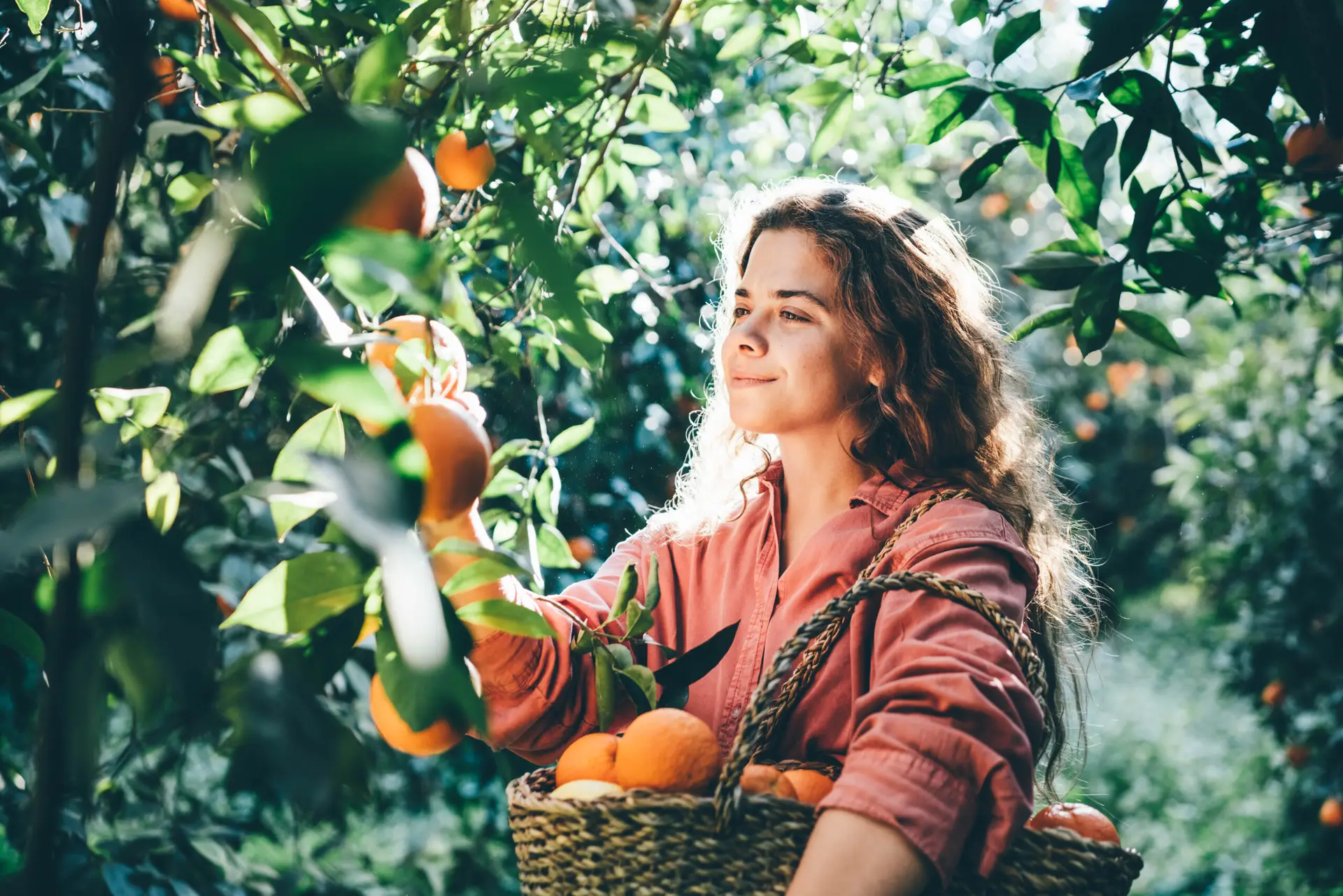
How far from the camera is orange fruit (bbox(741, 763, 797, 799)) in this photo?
870 millimetres

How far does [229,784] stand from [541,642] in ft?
1.99

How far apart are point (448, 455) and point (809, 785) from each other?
455mm

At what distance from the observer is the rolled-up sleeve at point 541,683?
3.74 feet

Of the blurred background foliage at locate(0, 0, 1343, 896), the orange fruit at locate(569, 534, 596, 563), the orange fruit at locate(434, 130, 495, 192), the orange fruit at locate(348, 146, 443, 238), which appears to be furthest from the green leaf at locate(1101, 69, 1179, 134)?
the orange fruit at locate(569, 534, 596, 563)

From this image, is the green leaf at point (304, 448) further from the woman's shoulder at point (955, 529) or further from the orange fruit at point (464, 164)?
the woman's shoulder at point (955, 529)

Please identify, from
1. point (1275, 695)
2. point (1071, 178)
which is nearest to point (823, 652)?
point (1071, 178)

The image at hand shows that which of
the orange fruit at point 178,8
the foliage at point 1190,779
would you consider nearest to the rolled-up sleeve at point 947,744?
the orange fruit at point 178,8

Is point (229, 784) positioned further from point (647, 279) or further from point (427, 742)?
point (647, 279)

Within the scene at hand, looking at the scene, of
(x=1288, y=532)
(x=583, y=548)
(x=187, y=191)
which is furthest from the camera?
(x=1288, y=532)

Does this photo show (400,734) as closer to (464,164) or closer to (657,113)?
(464,164)

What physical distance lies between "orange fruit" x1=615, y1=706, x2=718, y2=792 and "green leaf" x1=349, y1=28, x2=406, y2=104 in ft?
1.76

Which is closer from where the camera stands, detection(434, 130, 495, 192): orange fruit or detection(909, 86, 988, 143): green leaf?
detection(434, 130, 495, 192): orange fruit

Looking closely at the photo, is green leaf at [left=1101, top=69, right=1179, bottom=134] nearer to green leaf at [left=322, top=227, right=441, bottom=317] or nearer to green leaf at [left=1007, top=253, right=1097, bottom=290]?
green leaf at [left=1007, top=253, right=1097, bottom=290]

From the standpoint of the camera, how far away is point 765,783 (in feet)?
2.86
